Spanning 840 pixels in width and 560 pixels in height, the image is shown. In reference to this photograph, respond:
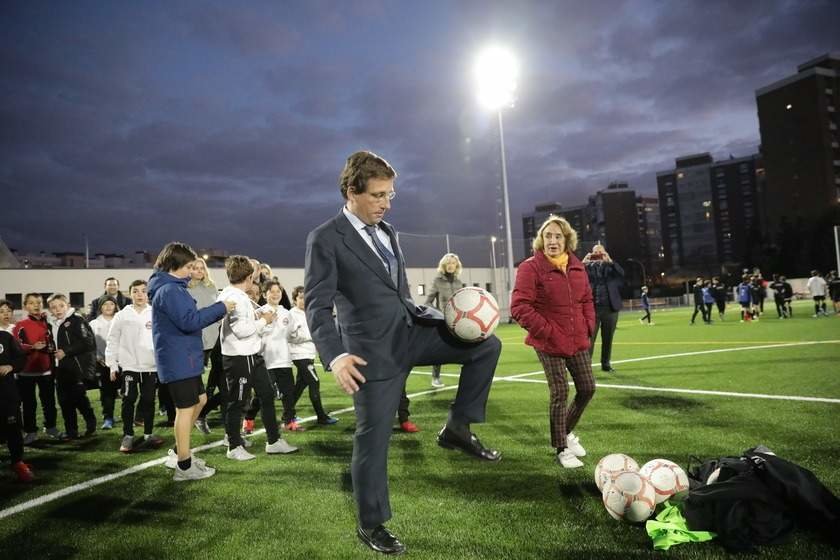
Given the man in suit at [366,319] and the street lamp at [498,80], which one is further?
the street lamp at [498,80]

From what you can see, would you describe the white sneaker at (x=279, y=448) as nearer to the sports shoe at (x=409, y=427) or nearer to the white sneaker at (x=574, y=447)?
the sports shoe at (x=409, y=427)

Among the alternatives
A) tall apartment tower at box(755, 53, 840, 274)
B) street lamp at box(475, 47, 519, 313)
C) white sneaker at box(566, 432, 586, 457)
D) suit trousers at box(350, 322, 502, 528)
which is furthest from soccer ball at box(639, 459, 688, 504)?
tall apartment tower at box(755, 53, 840, 274)

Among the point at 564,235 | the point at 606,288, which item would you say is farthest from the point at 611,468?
the point at 606,288

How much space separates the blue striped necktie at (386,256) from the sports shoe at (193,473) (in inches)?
118

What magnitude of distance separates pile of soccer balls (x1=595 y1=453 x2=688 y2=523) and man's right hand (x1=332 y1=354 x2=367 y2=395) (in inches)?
69.2

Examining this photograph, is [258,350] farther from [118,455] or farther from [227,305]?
[118,455]

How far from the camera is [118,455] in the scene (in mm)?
5617

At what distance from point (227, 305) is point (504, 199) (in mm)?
24197

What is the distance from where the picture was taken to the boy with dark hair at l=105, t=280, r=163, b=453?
6.07 metres

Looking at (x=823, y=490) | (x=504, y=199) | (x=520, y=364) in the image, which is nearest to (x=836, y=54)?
(x=504, y=199)

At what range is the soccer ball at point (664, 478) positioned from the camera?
123 inches

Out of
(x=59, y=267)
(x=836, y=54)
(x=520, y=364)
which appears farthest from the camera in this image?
(x=836, y=54)

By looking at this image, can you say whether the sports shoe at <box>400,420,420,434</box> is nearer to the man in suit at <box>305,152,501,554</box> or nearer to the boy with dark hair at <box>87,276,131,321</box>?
the man in suit at <box>305,152,501,554</box>

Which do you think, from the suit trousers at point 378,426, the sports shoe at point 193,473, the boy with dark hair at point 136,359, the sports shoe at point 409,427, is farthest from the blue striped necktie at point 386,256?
the boy with dark hair at point 136,359
